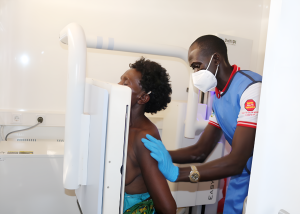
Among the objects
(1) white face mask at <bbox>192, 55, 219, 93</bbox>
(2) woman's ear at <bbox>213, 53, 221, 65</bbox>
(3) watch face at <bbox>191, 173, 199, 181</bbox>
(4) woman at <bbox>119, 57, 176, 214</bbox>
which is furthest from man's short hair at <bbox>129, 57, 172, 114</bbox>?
(3) watch face at <bbox>191, 173, 199, 181</bbox>

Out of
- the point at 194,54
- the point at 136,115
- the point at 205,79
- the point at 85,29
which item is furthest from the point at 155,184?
the point at 85,29

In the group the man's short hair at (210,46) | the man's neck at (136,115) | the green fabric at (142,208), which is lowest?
the green fabric at (142,208)

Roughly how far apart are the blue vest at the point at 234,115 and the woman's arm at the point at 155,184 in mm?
582

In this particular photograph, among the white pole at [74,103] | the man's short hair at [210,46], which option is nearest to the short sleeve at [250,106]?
the man's short hair at [210,46]

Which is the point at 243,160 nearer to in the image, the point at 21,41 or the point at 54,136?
the point at 54,136

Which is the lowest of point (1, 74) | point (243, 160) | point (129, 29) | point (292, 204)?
point (243, 160)

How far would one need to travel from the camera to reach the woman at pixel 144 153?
0.98 meters

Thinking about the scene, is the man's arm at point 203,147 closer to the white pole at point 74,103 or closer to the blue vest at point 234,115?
the blue vest at point 234,115

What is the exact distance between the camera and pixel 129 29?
2385 mm

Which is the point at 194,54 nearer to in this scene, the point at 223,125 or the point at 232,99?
the point at 232,99

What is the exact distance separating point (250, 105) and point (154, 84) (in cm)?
49

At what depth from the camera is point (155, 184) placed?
98 cm

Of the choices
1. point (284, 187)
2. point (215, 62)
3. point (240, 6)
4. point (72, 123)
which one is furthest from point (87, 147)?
point (240, 6)

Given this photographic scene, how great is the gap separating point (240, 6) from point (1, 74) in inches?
98.9
